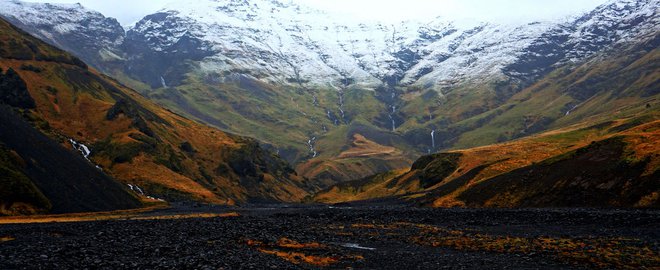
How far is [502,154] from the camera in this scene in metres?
148

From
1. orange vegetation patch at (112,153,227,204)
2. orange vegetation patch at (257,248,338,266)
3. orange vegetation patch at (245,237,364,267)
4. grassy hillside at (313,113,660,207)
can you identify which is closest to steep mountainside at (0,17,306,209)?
orange vegetation patch at (112,153,227,204)

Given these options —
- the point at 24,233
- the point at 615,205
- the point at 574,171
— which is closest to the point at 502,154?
the point at 574,171

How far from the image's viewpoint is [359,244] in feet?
169

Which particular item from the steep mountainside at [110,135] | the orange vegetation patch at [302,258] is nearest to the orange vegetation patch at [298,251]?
the orange vegetation patch at [302,258]

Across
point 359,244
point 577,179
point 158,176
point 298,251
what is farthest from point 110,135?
point 298,251

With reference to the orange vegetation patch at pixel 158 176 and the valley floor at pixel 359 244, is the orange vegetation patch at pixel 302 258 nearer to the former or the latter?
the valley floor at pixel 359 244

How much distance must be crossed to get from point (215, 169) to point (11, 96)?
72248 mm

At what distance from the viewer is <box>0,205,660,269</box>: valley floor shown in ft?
116

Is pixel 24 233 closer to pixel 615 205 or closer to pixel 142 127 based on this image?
pixel 615 205

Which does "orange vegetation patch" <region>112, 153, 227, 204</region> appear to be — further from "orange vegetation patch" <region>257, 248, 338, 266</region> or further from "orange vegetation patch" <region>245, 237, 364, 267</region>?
"orange vegetation patch" <region>257, 248, 338, 266</region>

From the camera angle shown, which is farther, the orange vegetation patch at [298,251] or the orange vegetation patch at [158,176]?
the orange vegetation patch at [158,176]

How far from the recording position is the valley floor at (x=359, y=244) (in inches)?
1388

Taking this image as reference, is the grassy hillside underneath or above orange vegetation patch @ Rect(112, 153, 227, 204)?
above

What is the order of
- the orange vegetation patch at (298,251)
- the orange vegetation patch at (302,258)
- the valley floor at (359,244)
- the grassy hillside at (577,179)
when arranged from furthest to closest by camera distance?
the grassy hillside at (577,179) < the orange vegetation patch at (298,251) < the orange vegetation patch at (302,258) < the valley floor at (359,244)
